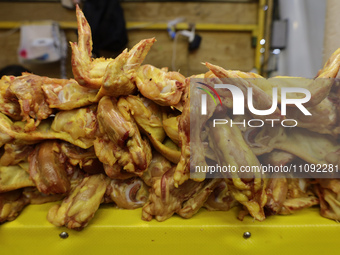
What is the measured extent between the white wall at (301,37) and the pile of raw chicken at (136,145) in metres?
1.75

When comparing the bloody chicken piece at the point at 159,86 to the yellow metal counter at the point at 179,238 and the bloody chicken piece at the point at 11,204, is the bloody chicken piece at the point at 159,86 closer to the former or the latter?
the yellow metal counter at the point at 179,238

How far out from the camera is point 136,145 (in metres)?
0.92

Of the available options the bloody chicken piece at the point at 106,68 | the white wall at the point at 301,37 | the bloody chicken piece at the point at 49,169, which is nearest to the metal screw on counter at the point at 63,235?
the bloody chicken piece at the point at 49,169

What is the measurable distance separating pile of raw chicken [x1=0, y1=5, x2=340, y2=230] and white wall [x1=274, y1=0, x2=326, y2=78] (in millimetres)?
1753

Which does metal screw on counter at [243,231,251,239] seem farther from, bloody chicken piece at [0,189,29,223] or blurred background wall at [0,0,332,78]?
blurred background wall at [0,0,332,78]

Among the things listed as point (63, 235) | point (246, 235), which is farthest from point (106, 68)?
point (246, 235)

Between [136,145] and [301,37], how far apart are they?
269 centimetres

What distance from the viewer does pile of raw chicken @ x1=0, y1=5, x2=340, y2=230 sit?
0.92 meters

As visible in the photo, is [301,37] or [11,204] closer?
[11,204]

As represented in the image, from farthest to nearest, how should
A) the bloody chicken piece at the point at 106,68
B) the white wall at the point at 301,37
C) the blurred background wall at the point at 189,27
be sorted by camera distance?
1. the blurred background wall at the point at 189,27
2. the white wall at the point at 301,37
3. the bloody chicken piece at the point at 106,68

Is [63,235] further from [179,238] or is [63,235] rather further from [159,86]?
[159,86]

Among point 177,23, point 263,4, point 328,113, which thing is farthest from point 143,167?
point 263,4

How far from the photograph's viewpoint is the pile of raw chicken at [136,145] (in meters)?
0.92

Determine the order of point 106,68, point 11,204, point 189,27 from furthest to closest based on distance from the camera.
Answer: point 189,27 → point 11,204 → point 106,68
